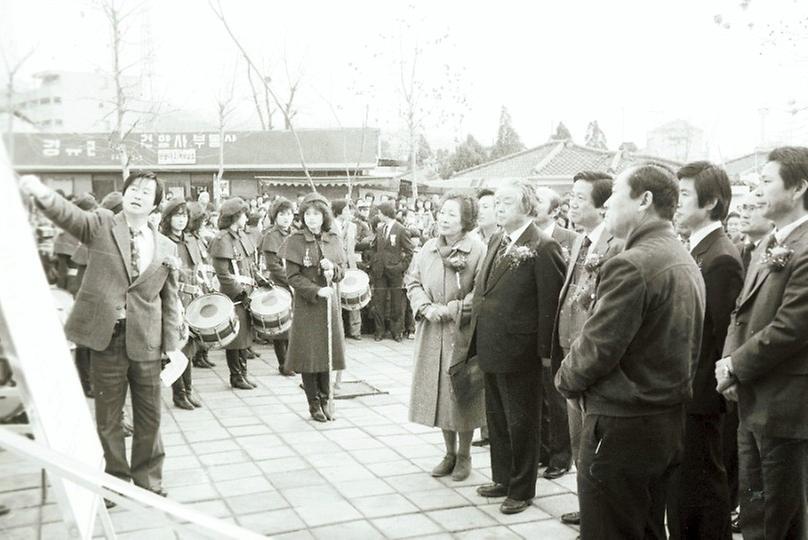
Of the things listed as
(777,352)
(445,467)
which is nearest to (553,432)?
(445,467)

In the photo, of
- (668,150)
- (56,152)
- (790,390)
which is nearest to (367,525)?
(790,390)

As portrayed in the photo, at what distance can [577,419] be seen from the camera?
152 inches

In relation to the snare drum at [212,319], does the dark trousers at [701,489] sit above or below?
below

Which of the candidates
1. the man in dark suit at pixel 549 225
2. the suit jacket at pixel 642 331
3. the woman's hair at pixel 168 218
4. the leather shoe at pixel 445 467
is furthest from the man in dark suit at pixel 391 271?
the suit jacket at pixel 642 331

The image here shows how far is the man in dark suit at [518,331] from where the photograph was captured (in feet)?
13.9

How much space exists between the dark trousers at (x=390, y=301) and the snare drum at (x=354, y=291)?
82.9 inches

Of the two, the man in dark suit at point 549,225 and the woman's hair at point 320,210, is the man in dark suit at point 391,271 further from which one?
the man in dark suit at point 549,225

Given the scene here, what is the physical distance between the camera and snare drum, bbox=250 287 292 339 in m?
7.17

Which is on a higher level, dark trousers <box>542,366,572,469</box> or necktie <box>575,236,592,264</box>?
necktie <box>575,236,592,264</box>

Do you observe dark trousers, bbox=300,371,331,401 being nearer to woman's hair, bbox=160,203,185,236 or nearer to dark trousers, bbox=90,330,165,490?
woman's hair, bbox=160,203,185,236

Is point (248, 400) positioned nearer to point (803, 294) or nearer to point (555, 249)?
point (555, 249)

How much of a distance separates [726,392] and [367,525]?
1883 mm

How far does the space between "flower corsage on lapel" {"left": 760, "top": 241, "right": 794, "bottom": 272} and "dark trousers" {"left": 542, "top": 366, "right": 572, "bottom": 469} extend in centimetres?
206

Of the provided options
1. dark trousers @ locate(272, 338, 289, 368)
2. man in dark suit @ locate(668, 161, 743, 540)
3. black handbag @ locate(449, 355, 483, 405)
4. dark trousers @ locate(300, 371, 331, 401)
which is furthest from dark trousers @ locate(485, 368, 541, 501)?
dark trousers @ locate(272, 338, 289, 368)
